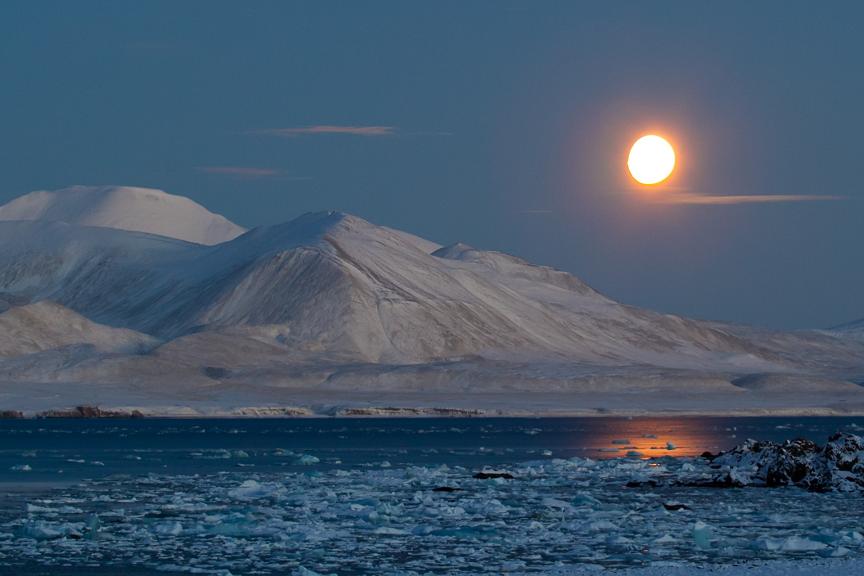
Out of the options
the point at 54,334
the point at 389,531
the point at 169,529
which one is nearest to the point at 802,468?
the point at 389,531

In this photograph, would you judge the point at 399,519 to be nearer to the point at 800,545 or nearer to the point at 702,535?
the point at 702,535

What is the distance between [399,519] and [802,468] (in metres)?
15.0

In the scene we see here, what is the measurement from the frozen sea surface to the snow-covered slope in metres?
109

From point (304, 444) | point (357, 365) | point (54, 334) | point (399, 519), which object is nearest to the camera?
point (399, 519)

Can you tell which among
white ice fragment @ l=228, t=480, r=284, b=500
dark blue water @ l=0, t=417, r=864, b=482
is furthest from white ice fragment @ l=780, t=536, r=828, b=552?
dark blue water @ l=0, t=417, r=864, b=482

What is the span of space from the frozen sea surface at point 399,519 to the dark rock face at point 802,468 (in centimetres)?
132

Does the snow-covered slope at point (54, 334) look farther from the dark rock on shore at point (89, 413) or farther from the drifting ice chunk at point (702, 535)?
the drifting ice chunk at point (702, 535)

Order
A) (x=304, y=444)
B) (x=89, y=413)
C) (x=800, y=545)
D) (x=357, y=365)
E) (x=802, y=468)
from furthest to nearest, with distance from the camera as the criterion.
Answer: (x=357, y=365), (x=89, y=413), (x=304, y=444), (x=802, y=468), (x=800, y=545)

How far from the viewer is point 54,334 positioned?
175 meters

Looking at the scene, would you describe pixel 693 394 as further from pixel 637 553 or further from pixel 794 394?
pixel 637 553

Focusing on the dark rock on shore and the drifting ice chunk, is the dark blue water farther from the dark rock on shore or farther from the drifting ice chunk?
the drifting ice chunk

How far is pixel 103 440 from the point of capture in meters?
88.7

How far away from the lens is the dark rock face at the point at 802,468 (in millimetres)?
43469

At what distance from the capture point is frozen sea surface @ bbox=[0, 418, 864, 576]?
28570 mm
